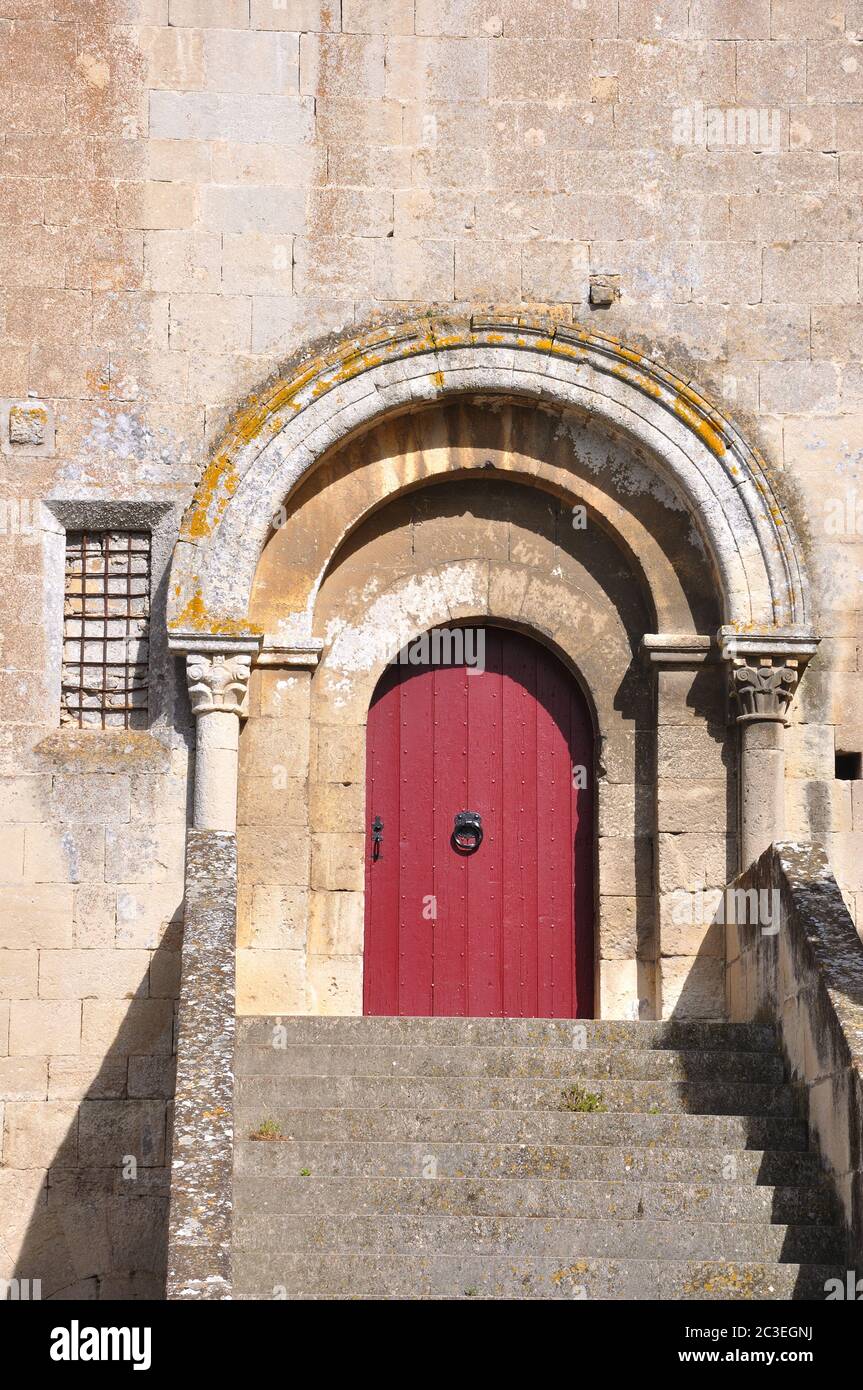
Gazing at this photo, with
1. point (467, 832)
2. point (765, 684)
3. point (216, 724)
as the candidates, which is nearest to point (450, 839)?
point (467, 832)

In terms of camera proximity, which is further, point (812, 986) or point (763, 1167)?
point (812, 986)

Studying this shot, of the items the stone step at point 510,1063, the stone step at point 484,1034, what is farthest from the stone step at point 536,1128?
the stone step at point 484,1034

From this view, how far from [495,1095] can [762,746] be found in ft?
8.98

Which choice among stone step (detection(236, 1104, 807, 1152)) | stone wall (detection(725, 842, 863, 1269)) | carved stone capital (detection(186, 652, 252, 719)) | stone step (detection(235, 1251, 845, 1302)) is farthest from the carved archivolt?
stone step (detection(235, 1251, 845, 1302))

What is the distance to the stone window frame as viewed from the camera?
1136cm

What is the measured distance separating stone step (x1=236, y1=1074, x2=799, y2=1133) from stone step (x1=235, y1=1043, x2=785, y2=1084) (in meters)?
0.10

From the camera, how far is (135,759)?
11.2 metres

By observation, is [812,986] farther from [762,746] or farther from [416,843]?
[416,843]

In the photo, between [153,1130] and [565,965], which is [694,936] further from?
[153,1130]

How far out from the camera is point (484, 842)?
1182 centimetres
